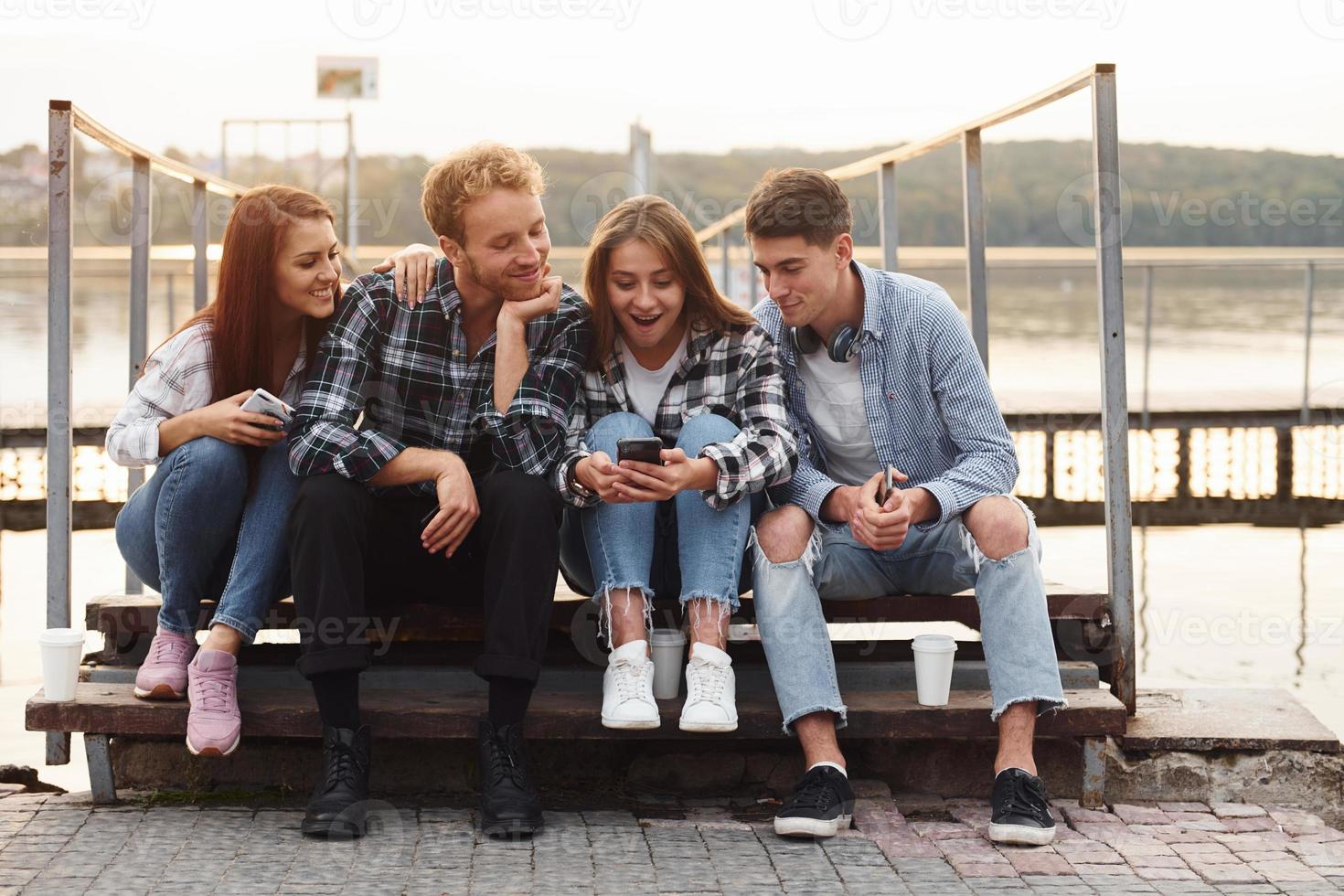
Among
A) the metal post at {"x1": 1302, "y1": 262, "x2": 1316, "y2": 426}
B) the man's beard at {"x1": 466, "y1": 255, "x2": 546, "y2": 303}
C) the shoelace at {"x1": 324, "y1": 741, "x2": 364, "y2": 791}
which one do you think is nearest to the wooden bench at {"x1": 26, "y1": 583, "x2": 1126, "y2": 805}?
the shoelace at {"x1": 324, "y1": 741, "x2": 364, "y2": 791}

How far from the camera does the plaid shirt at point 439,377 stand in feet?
8.62

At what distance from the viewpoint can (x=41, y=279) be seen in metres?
11.2

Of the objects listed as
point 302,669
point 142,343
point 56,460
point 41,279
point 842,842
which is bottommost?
point 842,842

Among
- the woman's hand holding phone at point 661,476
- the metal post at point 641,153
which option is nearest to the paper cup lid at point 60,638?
the woman's hand holding phone at point 661,476

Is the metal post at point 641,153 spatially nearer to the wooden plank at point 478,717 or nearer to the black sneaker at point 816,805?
the wooden plank at point 478,717

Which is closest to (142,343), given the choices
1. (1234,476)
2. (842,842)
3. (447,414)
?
(447,414)

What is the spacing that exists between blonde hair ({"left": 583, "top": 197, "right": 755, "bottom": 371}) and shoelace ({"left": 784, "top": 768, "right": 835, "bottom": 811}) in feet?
2.79

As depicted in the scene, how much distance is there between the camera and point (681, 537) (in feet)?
8.38

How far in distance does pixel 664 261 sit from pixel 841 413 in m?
0.47

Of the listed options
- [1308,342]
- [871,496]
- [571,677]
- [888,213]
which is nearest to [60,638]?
[571,677]

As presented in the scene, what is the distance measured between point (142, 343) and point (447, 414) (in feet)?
→ 2.99

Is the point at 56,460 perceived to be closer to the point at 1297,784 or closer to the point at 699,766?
the point at 699,766

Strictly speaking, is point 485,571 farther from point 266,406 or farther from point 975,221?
point 975,221

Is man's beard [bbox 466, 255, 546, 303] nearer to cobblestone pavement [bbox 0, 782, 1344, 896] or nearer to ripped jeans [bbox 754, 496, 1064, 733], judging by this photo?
ripped jeans [bbox 754, 496, 1064, 733]
